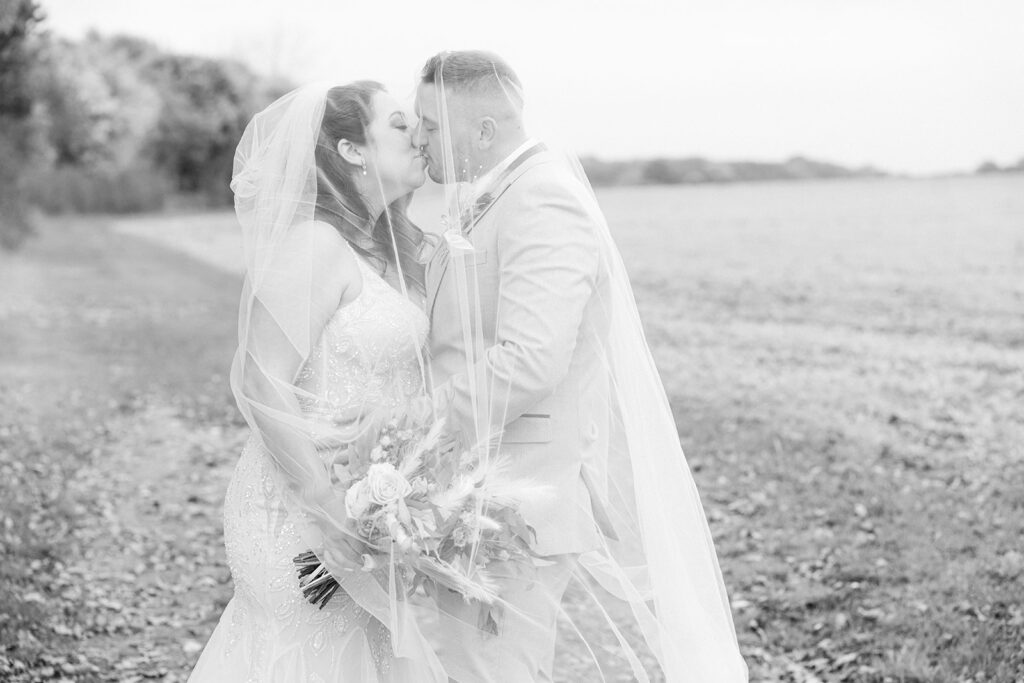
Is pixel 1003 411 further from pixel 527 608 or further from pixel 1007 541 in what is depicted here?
pixel 527 608

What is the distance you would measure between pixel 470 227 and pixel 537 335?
1.80ft

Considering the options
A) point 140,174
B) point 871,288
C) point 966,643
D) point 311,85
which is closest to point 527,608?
point 311,85

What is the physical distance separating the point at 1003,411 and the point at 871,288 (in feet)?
36.5

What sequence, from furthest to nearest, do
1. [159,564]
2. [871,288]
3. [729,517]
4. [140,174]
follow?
[140,174] < [871,288] < [729,517] < [159,564]

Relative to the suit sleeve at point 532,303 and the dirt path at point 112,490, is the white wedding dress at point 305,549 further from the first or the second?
the dirt path at point 112,490

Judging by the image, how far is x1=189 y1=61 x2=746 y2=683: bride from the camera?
377 cm

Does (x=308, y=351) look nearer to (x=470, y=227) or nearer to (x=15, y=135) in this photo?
(x=470, y=227)

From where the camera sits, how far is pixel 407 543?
350cm

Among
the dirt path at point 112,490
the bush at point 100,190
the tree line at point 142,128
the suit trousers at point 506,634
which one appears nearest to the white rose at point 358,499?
the suit trousers at point 506,634

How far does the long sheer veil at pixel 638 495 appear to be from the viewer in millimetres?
3965

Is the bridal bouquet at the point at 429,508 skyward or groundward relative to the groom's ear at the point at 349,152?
groundward

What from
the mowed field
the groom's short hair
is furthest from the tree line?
the groom's short hair

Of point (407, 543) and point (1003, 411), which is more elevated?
point (407, 543)

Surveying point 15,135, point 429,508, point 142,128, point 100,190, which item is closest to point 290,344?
point 429,508
